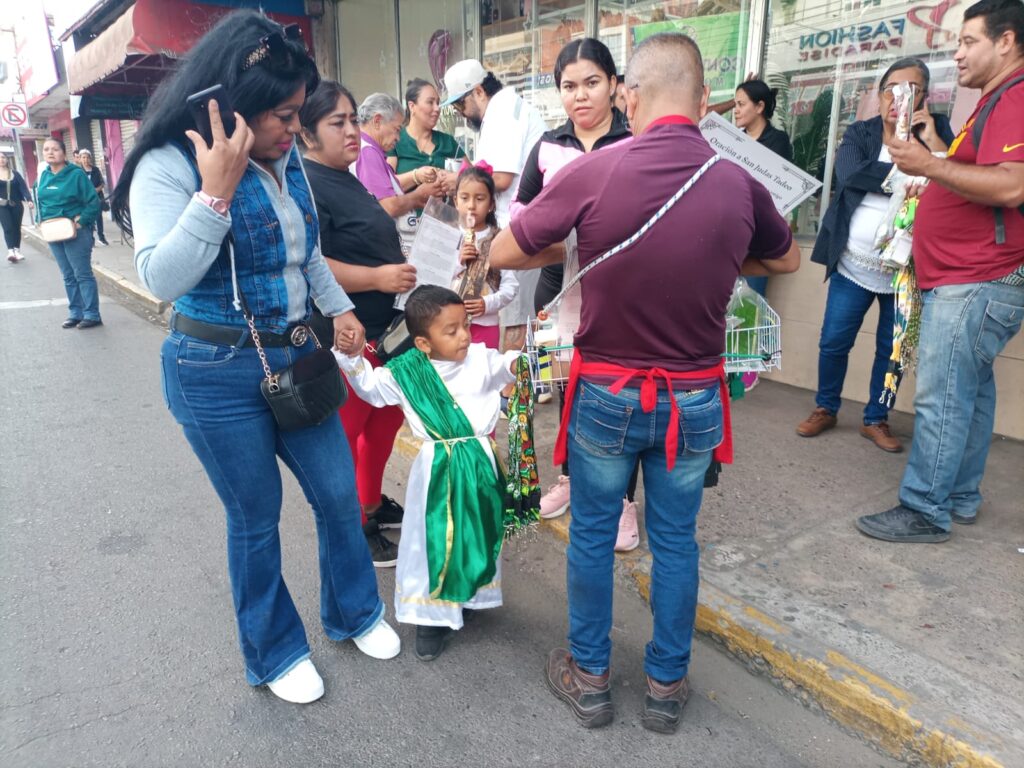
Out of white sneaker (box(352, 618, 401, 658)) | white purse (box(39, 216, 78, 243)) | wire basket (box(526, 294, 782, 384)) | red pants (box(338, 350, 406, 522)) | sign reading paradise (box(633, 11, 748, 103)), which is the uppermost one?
sign reading paradise (box(633, 11, 748, 103))

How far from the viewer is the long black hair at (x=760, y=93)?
4535 mm

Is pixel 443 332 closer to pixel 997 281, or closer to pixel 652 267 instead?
pixel 652 267

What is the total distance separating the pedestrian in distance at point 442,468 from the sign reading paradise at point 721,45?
12.1 ft

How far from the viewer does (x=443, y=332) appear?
247 cm

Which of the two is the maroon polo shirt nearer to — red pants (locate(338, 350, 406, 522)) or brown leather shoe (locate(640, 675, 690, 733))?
brown leather shoe (locate(640, 675, 690, 733))

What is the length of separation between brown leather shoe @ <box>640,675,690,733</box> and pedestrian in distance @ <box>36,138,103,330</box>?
775 cm

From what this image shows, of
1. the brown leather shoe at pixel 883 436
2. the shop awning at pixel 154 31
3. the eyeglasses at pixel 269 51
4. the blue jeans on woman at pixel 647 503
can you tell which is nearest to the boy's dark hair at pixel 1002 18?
the blue jeans on woman at pixel 647 503

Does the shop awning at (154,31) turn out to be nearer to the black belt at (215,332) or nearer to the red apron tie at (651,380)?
the black belt at (215,332)

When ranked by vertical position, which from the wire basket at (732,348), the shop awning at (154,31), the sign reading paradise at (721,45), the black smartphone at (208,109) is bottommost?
the wire basket at (732,348)

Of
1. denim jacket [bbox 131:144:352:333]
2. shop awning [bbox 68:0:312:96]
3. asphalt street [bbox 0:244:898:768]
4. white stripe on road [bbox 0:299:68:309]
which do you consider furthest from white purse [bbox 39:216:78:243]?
denim jacket [bbox 131:144:352:333]

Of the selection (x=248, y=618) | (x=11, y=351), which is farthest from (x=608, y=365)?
(x=11, y=351)

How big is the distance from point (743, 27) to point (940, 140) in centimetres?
235

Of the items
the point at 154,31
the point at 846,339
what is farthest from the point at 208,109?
the point at 154,31

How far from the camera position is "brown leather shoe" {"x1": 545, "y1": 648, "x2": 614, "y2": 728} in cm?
222
